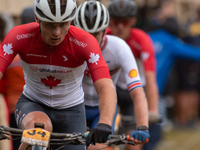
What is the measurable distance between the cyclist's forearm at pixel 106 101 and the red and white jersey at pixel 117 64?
3.26 feet

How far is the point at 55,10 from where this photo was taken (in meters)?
3.79

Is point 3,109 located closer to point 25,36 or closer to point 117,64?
point 117,64

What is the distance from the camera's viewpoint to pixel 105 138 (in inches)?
131

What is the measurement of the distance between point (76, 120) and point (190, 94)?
341 inches

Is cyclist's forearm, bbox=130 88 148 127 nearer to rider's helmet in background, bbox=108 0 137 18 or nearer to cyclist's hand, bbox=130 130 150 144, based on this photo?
cyclist's hand, bbox=130 130 150 144

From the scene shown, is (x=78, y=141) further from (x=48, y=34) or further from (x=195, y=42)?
(x=195, y=42)

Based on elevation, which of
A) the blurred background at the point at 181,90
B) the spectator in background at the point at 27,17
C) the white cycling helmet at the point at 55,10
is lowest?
the blurred background at the point at 181,90

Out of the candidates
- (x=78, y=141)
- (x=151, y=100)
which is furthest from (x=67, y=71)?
(x=151, y=100)

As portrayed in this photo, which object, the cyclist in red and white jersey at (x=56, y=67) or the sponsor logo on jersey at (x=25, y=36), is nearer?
the cyclist in red and white jersey at (x=56, y=67)

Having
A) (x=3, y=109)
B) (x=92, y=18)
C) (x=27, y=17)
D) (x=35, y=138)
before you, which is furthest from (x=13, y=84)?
(x=35, y=138)

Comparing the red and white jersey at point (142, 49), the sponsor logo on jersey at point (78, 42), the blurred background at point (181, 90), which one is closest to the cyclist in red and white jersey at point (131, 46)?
the red and white jersey at point (142, 49)

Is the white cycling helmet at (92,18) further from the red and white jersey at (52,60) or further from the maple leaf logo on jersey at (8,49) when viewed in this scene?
the maple leaf logo on jersey at (8,49)

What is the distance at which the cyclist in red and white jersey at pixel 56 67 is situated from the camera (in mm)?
3801

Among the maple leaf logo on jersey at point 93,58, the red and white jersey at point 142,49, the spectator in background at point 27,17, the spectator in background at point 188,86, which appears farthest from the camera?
the spectator in background at point 188,86
